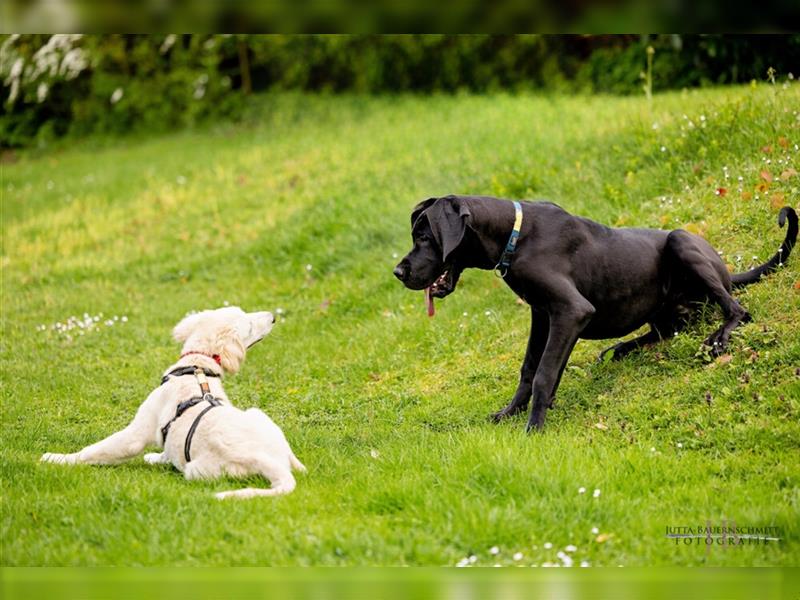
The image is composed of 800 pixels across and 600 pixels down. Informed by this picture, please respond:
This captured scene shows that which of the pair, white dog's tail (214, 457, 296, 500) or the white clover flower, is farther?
the white clover flower

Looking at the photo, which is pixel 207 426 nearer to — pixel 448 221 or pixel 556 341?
pixel 448 221

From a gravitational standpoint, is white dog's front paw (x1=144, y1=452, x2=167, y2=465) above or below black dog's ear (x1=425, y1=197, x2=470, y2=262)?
below

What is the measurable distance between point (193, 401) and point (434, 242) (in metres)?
1.89

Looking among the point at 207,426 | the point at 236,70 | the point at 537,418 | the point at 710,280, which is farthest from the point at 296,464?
the point at 236,70

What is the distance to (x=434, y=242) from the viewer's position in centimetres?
636

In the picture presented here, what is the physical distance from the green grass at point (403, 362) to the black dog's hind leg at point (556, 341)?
0.25 m

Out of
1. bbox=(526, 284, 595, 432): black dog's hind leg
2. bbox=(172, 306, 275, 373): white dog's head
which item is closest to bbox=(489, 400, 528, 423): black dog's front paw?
bbox=(526, 284, 595, 432): black dog's hind leg

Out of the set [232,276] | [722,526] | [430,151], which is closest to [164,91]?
[430,151]

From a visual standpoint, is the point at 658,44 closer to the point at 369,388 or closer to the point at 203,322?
the point at 369,388

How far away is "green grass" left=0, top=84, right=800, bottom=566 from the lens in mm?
4785

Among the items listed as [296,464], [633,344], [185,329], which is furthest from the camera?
[633,344]

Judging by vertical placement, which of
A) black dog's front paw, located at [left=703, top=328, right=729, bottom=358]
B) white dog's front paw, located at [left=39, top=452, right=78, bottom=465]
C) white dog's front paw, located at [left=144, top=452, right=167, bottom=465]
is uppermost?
black dog's front paw, located at [left=703, top=328, right=729, bottom=358]

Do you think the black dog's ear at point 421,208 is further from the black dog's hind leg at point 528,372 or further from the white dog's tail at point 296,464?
the white dog's tail at point 296,464

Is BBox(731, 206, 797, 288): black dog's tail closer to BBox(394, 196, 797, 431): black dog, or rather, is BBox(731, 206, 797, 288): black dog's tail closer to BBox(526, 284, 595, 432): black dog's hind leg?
BBox(394, 196, 797, 431): black dog
